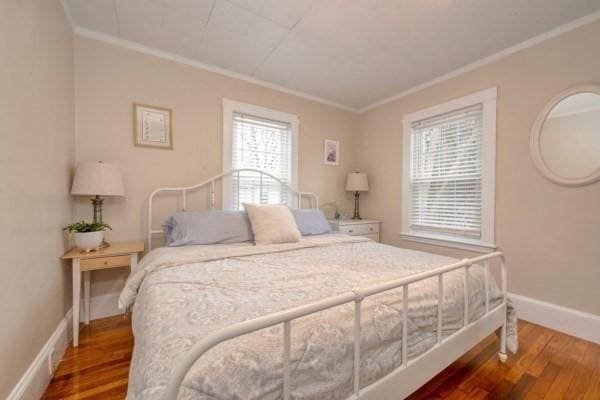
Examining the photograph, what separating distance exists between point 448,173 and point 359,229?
117 cm

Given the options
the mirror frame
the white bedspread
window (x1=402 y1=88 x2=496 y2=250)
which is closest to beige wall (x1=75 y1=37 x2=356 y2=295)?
the white bedspread

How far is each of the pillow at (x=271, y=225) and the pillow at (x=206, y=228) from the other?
0.12 m

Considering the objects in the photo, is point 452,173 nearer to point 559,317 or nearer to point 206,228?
point 559,317

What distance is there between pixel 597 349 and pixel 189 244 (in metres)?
2.98

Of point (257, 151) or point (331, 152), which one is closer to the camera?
point (257, 151)

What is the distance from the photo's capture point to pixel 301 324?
0.85 m

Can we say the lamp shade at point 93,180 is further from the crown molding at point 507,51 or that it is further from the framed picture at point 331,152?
the crown molding at point 507,51

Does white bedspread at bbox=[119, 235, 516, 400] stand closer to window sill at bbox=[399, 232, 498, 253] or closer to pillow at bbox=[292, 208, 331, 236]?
pillow at bbox=[292, 208, 331, 236]

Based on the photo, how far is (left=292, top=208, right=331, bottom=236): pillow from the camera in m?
2.48

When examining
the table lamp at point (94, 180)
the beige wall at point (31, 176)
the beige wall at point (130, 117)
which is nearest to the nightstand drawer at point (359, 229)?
the beige wall at point (130, 117)

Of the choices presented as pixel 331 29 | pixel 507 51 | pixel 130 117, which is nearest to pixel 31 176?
pixel 130 117

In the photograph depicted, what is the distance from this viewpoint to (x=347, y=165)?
12.2ft

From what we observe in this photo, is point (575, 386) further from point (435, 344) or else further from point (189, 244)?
point (189, 244)

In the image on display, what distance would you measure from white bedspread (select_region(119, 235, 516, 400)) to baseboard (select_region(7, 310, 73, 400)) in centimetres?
48
